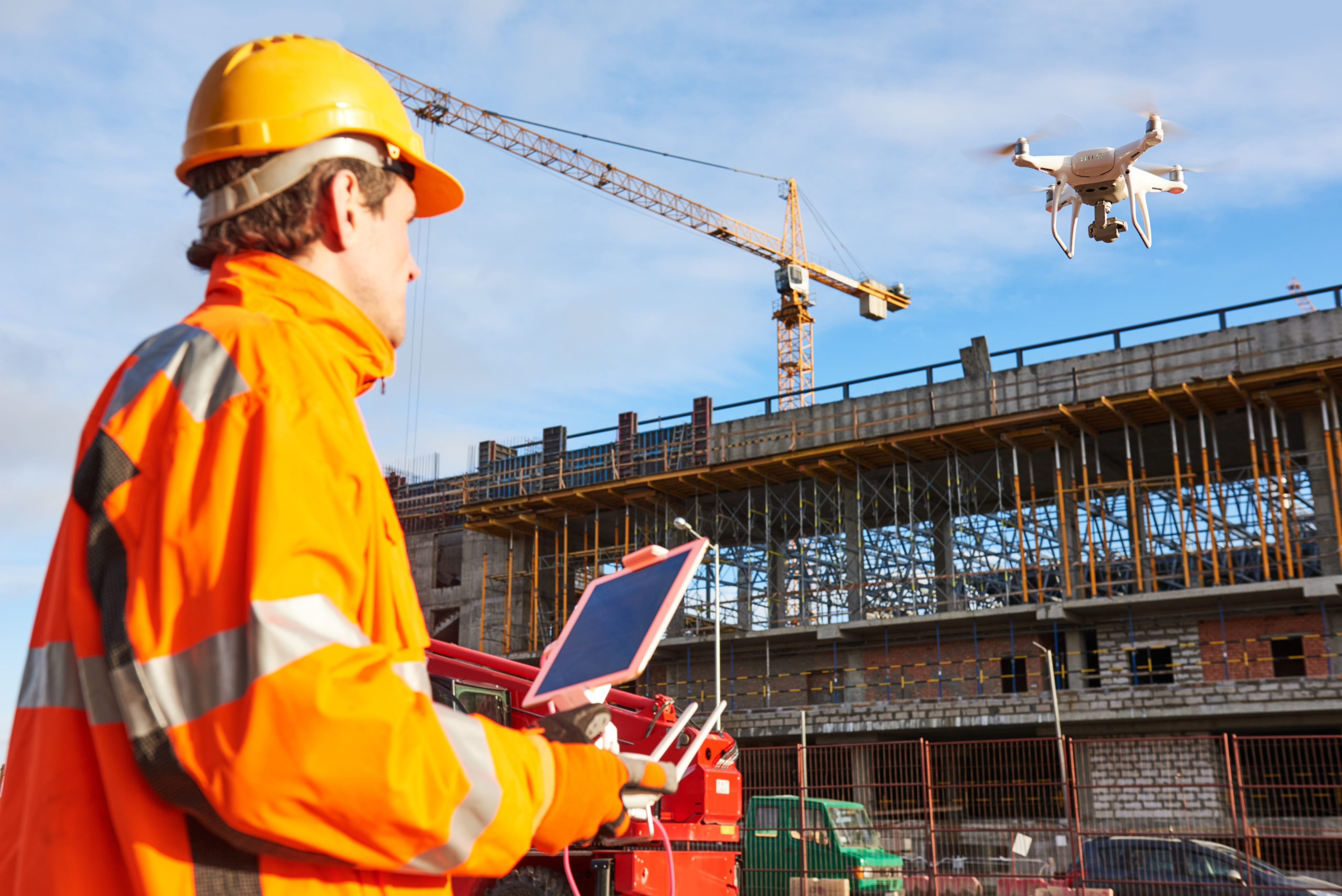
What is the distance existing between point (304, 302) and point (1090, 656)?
34.9 meters

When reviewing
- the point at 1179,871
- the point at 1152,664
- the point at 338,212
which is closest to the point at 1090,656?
the point at 1152,664

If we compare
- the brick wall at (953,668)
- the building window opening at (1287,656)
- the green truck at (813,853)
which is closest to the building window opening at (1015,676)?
the brick wall at (953,668)

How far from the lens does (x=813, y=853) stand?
15016mm

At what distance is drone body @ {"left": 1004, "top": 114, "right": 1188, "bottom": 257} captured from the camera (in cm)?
2081

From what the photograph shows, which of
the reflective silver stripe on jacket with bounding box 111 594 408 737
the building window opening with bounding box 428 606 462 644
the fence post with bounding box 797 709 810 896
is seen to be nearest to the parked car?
the fence post with bounding box 797 709 810 896

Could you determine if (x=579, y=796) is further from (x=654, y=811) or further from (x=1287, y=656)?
(x=1287, y=656)

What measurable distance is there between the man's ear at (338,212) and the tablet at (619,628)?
73cm

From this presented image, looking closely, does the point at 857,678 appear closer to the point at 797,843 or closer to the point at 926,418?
the point at 926,418

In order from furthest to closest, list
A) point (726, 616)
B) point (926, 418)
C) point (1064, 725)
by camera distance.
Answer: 1. point (726, 616)
2. point (926, 418)
3. point (1064, 725)

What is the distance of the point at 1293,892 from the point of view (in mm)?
12859

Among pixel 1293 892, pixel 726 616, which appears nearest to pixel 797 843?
pixel 1293 892

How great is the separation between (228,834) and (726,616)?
138ft

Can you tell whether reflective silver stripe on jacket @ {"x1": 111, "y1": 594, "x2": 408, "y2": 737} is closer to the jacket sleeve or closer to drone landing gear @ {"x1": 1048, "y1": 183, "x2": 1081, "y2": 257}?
the jacket sleeve

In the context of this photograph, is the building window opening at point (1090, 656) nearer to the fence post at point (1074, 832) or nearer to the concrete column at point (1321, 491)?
the concrete column at point (1321, 491)
